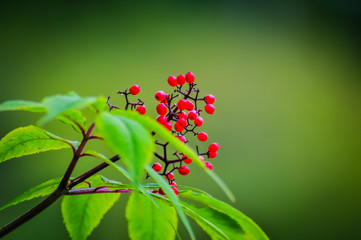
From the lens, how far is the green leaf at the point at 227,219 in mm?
370

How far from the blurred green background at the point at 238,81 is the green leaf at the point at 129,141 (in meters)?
1.48

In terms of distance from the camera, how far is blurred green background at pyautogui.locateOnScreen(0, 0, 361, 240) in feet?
5.55

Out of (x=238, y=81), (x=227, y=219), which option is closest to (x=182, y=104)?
(x=227, y=219)

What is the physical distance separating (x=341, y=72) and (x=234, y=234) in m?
2.00

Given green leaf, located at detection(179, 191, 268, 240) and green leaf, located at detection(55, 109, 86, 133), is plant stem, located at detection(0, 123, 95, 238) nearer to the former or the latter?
green leaf, located at detection(55, 109, 86, 133)

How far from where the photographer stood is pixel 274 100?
1.98 meters

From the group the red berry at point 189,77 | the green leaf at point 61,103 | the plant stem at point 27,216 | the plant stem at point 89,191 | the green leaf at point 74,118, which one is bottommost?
the plant stem at point 27,216

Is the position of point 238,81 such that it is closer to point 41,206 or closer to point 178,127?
point 178,127

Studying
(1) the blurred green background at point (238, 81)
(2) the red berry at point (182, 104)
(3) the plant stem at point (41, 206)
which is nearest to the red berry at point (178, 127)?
(2) the red berry at point (182, 104)

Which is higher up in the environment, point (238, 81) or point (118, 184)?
point (238, 81)

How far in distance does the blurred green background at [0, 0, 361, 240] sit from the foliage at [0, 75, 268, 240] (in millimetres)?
1241

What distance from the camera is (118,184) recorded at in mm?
392

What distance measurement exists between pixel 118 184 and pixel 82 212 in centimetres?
10

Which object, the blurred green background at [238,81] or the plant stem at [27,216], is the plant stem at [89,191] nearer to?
the plant stem at [27,216]
